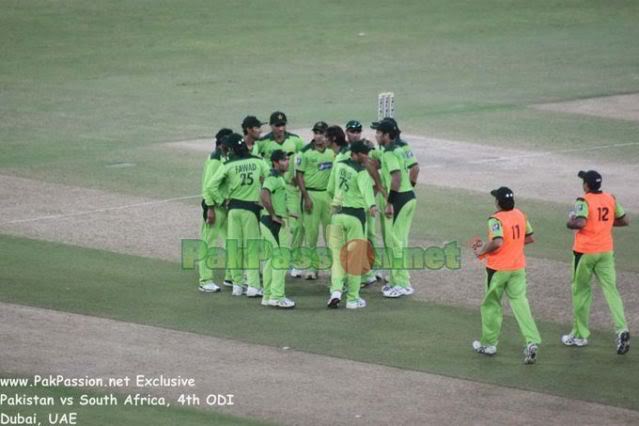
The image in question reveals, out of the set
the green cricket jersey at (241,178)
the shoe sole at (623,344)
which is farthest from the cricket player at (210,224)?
the shoe sole at (623,344)

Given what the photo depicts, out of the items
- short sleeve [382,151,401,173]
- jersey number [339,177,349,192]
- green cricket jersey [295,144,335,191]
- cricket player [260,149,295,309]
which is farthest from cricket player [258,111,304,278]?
jersey number [339,177,349,192]

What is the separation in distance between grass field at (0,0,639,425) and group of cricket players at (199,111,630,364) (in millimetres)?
424

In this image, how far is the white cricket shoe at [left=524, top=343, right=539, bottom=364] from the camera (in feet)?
Answer: 55.4

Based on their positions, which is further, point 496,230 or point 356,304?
point 356,304

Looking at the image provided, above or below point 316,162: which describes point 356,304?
below

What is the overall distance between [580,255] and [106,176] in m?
11.3

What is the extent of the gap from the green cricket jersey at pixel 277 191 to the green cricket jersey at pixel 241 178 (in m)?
0.21

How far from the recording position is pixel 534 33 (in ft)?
148

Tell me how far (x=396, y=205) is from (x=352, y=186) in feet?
3.66

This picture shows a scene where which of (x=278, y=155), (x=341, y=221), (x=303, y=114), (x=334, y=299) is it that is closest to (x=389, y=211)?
(x=341, y=221)

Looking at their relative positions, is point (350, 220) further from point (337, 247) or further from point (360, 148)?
point (360, 148)

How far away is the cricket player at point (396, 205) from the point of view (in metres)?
19.6

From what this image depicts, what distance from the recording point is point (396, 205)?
19.8 meters

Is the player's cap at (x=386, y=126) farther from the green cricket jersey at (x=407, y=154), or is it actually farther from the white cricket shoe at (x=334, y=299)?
the white cricket shoe at (x=334, y=299)
